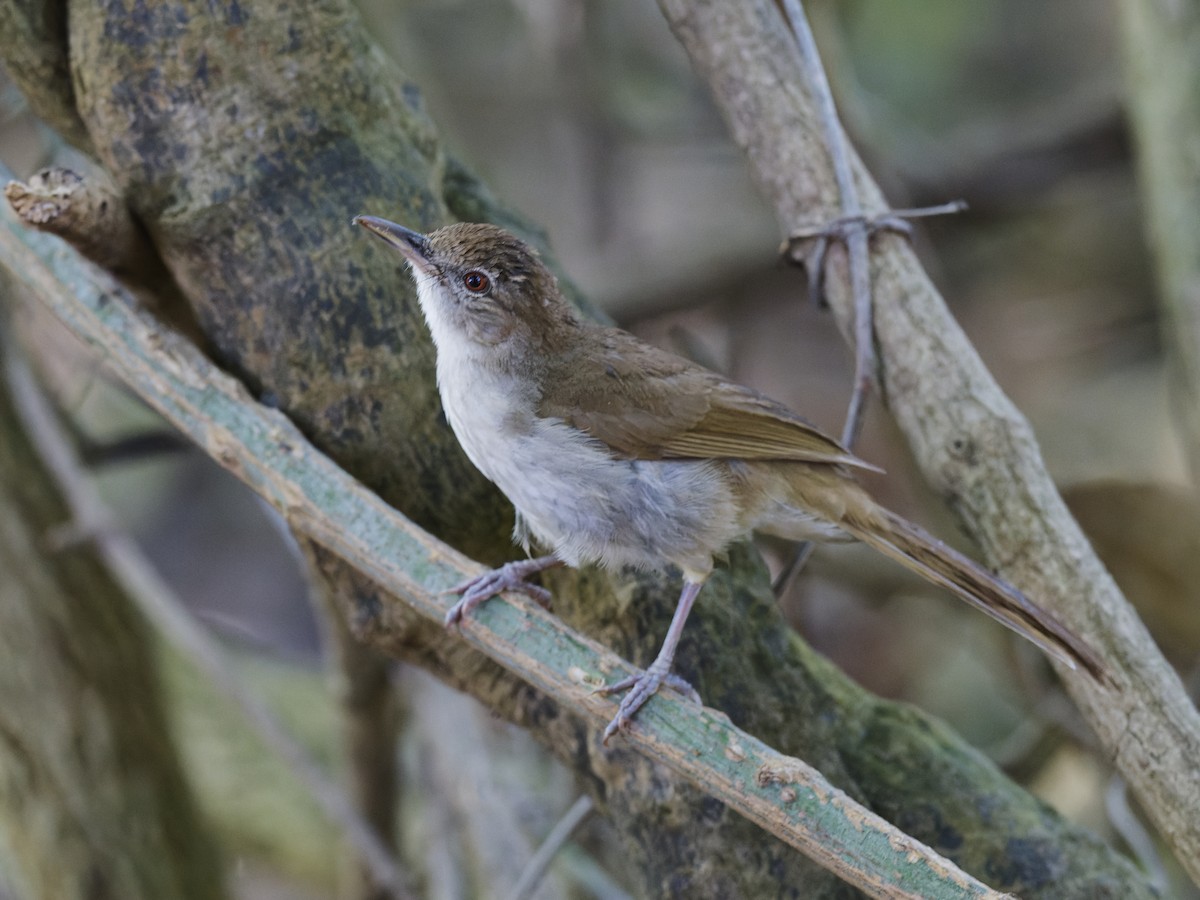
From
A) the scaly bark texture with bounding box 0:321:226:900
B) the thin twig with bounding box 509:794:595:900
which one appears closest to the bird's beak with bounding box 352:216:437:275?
the thin twig with bounding box 509:794:595:900

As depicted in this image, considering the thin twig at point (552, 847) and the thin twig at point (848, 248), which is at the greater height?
the thin twig at point (848, 248)

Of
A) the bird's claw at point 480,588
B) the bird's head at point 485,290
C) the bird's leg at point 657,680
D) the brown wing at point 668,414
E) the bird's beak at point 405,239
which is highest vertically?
the bird's beak at point 405,239

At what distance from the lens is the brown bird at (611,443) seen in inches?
105

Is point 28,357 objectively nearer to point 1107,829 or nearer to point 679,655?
point 679,655

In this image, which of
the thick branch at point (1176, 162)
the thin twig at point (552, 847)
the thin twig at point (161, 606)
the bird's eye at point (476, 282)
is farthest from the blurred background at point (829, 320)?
the bird's eye at point (476, 282)

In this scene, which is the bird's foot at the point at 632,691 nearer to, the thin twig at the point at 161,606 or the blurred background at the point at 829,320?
the thin twig at the point at 161,606

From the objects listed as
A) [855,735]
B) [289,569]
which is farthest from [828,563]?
[289,569]

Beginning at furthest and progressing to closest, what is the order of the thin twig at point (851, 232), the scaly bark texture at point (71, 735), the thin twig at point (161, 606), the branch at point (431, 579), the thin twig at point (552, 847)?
the scaly bark texture at point (71, 735)
the thin twig at point (161, 606)
the thin twig at point (552, 847)
the thin twig at point (851, 232)
the branch at point (431, 579)

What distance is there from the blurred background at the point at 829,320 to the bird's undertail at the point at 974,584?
1.38 metres

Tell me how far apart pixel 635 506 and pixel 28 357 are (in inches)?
110

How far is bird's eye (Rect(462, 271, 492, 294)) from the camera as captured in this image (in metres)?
2.83

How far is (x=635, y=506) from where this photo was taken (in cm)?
273

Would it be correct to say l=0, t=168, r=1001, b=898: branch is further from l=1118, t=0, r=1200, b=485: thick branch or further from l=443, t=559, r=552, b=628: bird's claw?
l=1118, t=0, r=1200, b=485: thick branch

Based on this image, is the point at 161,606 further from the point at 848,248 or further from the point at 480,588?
the point at 848,248
